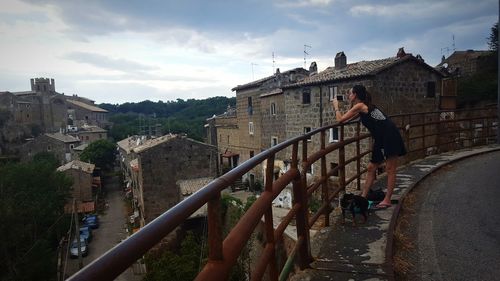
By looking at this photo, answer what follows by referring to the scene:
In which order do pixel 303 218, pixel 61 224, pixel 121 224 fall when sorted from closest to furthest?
1. pixel 303 218
2. pixel 61 224
3. pixel 121 224

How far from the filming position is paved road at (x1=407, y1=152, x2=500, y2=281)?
3.09 meters

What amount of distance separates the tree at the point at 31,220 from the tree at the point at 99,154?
1715 cm

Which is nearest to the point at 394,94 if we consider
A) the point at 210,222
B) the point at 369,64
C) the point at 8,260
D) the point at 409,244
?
the point at 369,64

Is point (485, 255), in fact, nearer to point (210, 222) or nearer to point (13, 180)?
point (210, 222)

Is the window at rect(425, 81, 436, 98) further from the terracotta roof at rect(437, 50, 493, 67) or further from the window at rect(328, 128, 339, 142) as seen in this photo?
the terracotta roof at rect(437, 50, 493, 67)

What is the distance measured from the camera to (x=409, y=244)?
144 inches

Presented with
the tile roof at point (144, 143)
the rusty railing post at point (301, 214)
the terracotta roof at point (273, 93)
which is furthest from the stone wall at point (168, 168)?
the rusty railing post at point (301, 214)

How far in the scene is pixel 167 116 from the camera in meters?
121

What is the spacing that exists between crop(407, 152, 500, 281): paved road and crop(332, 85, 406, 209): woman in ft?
2.40

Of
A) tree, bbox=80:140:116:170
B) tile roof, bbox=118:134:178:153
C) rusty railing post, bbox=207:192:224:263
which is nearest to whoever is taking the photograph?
rusty railing post, bbox=207:192:224:263

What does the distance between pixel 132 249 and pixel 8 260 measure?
22.5m

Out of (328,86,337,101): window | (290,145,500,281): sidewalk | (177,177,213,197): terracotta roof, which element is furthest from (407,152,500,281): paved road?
(177,177,213,197): terracotta roof

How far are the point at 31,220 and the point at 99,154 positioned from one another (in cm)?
2652

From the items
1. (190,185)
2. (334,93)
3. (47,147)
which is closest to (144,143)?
(190,185)
